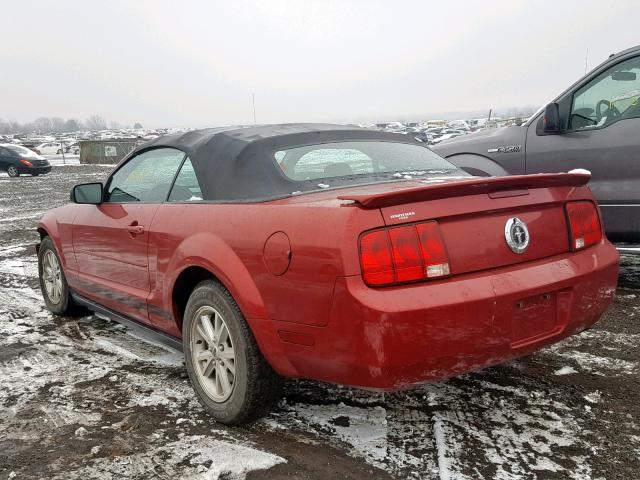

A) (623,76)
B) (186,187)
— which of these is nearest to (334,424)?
(186,187)

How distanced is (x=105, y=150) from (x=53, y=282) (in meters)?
31.1

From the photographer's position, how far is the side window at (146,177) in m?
3.45

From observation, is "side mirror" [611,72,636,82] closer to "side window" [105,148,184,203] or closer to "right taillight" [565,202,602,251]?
"right taillight" [565,202,602,251]

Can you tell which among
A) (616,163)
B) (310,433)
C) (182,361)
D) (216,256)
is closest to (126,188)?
(182,361)

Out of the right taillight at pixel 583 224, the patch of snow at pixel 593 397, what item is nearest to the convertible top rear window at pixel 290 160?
the right taillight at pixel 583 224

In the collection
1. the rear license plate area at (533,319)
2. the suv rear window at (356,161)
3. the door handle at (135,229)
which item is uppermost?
the suv rear window at (356,161)

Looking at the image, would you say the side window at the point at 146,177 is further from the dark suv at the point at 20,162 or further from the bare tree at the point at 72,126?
the bare tree at the point at 72,126

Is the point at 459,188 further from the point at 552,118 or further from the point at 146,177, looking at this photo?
the point at 552,118

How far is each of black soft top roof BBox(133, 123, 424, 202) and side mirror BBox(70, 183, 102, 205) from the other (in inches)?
27.2

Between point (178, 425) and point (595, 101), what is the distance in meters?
4.32

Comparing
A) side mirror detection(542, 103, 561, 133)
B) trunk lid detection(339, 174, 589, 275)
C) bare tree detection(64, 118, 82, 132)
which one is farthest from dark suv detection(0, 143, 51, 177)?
bare tree detection(64, 118, 82, 132)

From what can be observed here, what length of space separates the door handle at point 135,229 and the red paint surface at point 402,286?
21.3 inches

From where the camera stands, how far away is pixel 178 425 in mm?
2828

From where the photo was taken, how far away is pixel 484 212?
241 centimetres
